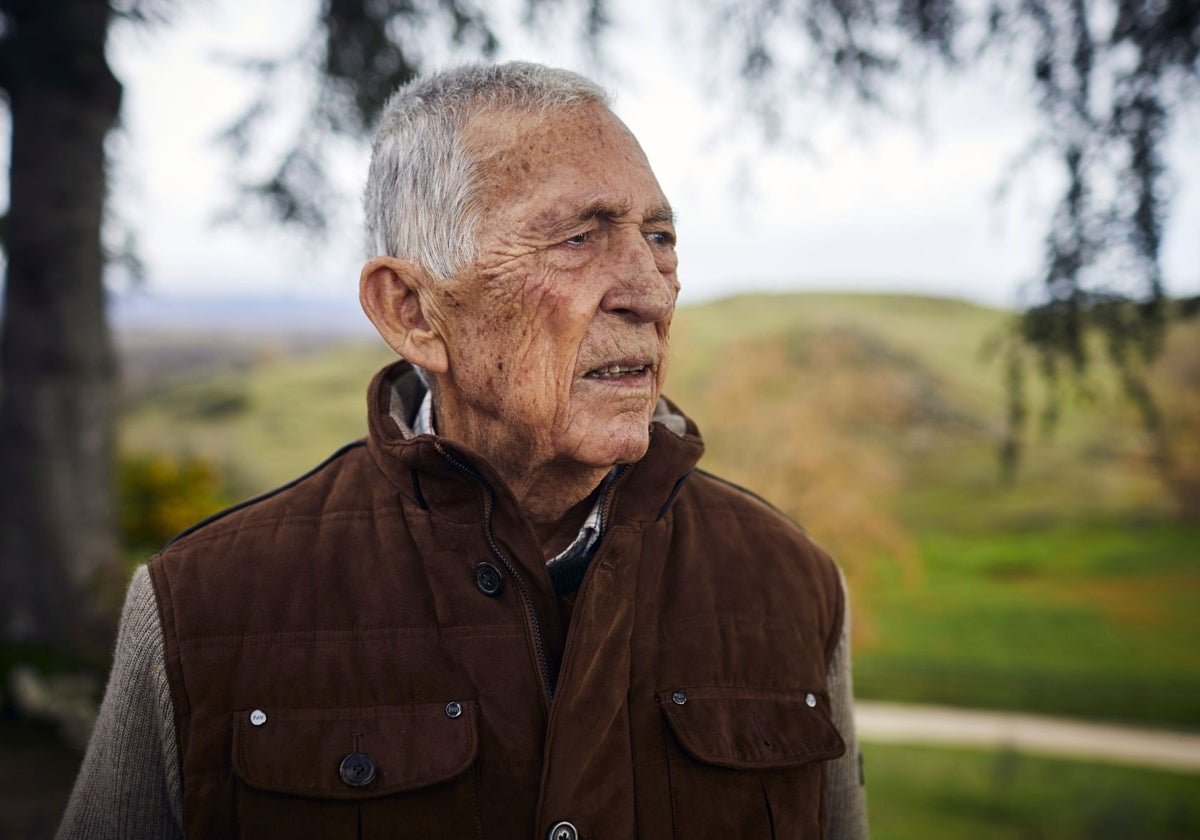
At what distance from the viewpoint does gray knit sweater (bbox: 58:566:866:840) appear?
144cm

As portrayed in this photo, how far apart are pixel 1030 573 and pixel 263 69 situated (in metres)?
5.80

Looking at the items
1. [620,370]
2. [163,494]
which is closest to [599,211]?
[620,370]

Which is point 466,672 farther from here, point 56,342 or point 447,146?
point 56,342

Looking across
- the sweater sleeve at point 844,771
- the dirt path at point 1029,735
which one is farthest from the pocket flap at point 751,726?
the dirt path at point 1029,735

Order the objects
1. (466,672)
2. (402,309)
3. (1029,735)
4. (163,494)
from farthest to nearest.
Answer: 1. (163,494)
2. (1029,735)
3. (402,309)
4. (466,672)

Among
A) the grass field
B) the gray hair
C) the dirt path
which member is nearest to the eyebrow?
the gray hair

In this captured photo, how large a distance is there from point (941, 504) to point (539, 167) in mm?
5742

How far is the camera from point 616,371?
1565 mm

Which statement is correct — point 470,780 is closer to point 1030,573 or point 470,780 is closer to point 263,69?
point 263,69

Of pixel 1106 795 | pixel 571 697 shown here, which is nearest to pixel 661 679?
pixel 571 697

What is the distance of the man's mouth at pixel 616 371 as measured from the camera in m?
1.54

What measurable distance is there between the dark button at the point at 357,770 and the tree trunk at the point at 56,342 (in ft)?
14.7

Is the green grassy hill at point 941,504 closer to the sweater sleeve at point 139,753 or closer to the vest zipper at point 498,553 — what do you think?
the vest zipper at point 498,553

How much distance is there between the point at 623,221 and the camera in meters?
1.54
